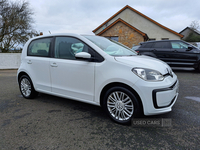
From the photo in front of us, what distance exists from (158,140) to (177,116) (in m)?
1.03

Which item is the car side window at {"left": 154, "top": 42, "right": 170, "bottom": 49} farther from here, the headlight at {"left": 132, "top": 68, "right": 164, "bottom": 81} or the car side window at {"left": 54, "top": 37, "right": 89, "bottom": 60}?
the headlight at {"left": 132, "top": 68, "right": 164, "bottom": 81}

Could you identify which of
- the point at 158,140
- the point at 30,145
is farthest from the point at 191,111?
the point at 30,145

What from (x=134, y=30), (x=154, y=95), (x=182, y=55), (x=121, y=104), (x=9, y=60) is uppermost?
(x=134, y=30)

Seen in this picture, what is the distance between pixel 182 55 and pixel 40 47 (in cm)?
744

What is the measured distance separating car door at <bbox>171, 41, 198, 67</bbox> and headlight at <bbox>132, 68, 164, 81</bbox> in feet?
22.5

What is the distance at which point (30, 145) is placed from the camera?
223 cm

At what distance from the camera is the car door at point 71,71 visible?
300cm

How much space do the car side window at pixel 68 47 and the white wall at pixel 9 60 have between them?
12.0 meters

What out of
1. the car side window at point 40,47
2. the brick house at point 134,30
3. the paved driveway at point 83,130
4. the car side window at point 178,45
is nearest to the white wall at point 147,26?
the brick house at point 134,30

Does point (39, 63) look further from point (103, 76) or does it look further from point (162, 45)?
point (162, 45)

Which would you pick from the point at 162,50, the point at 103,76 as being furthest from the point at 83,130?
the point at 162,50

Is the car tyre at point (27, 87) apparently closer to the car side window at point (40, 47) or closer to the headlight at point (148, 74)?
the car side window at point (40, 47)

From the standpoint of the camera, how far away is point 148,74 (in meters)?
2.52

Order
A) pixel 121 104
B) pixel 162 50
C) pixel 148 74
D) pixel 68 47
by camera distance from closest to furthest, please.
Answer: pixel 148 74
pixel 121 104
pixel 68 47
pixel 162 50
